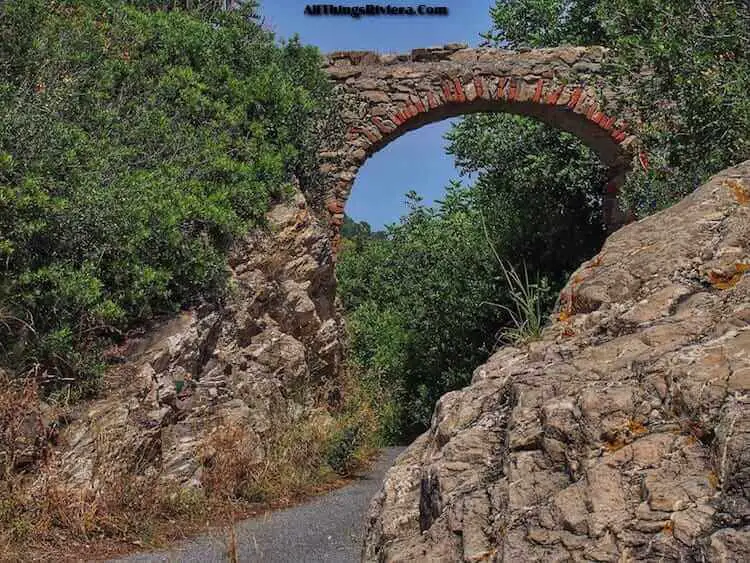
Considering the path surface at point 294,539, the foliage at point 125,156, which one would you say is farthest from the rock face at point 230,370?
the path surface at point 294,539

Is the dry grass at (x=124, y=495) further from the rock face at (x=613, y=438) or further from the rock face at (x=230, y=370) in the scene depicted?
the rock face at (x=613, y=438)

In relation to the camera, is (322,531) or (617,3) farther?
(617,3)

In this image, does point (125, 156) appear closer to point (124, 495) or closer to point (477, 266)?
point (124, 495)

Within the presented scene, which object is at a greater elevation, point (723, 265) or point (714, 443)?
point (723, 265)

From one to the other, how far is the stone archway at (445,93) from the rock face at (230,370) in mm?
1946

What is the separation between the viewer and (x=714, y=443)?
131 centimetres

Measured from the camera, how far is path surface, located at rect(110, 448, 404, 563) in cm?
425

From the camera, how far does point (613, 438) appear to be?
148 cm

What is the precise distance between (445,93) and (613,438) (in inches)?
370

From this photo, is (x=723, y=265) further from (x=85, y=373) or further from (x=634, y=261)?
(x=85, y=373)

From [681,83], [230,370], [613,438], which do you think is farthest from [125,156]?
[613,438]

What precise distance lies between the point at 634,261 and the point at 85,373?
3897mm

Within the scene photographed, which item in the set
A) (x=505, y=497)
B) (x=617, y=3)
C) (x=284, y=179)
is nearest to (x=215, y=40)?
(x=284, y=179)

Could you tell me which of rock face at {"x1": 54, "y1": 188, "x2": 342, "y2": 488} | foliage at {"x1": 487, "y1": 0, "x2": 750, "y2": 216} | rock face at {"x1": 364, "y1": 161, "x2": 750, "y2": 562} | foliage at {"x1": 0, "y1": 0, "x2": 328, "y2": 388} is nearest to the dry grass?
rock face at {"x1": 54, "y1": 188, "x2": 342, "y2": 488}
